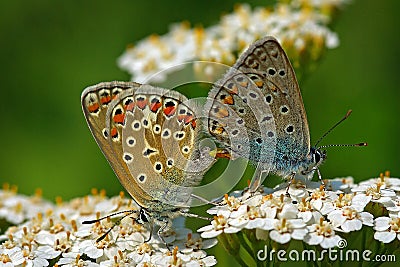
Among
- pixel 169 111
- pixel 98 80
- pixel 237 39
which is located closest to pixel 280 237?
pixel 169 111

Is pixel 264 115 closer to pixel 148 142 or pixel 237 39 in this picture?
pixel 148 142

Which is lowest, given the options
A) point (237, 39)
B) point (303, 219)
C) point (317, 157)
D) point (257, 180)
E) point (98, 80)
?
point (303, 219)

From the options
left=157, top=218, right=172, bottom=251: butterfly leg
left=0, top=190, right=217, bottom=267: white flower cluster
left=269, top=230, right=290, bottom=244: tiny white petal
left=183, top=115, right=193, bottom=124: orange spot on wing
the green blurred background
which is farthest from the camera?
the green blurred background

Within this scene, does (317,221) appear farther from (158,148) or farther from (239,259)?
(158,148)

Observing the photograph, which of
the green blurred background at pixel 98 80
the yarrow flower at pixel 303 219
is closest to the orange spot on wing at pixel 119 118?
the yarrow flower at pixel 303 219

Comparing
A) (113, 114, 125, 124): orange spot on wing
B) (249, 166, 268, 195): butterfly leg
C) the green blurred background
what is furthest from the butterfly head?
the green blurred background

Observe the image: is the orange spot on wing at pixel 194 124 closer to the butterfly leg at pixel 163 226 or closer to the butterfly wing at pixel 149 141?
the butterfly wing at pixel 149 141

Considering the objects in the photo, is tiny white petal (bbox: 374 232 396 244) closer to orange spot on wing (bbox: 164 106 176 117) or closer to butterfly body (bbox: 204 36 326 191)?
butterfly body (bbox: 204 36 326 191)

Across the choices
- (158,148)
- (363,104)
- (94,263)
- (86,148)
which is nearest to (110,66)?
(86,148)
